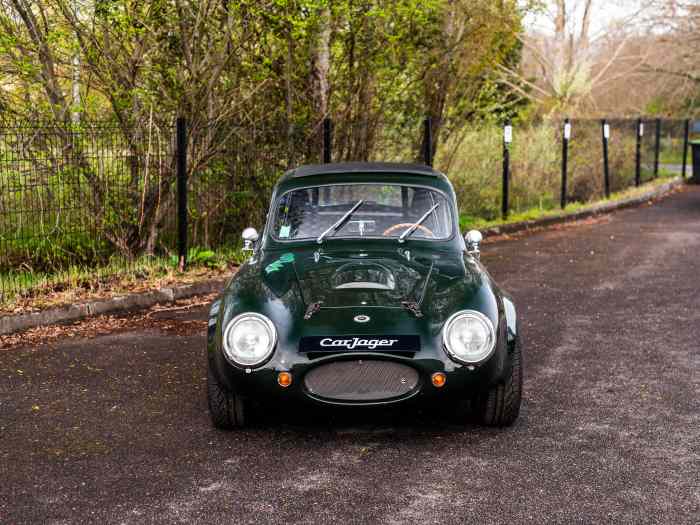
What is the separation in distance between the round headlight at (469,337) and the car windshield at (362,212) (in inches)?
50.6

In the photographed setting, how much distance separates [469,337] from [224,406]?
1.42 metres

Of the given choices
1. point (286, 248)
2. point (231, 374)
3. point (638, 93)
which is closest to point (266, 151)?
point (286, 248)

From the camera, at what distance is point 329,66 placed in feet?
42.7

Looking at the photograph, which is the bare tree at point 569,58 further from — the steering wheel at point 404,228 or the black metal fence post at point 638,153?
the steering wheel at point 404,228

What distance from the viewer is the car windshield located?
20.6ft

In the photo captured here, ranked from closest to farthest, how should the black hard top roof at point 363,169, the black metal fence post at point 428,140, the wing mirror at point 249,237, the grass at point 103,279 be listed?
1. the wing mirror at point 249,237
2. the black hard top roof at point 363,169
3. the grass at point 103,279
4. the black metal fence post at point 428,140

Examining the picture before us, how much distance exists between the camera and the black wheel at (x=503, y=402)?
5191 mm

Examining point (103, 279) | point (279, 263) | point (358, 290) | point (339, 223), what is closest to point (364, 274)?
point (358, 290)

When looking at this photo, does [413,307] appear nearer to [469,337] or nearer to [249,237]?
[469,337]

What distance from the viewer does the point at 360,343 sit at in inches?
190

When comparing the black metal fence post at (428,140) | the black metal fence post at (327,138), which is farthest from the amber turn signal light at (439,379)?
the black metal fence post at (428,140)

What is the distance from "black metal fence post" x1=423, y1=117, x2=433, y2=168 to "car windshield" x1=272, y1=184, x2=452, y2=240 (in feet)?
27.6

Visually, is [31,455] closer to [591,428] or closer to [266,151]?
[591,428]

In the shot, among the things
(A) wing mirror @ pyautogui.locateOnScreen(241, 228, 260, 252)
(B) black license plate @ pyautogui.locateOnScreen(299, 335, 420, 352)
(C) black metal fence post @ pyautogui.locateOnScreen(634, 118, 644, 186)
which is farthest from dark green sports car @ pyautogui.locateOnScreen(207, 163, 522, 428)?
(C) black metal fence post @ pyautogui.locateOnScreen(634, 118, 644, 186)
